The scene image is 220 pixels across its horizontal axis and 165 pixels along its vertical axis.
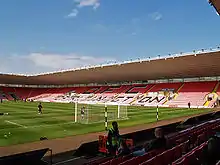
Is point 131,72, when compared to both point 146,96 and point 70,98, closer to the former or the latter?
point 146,96

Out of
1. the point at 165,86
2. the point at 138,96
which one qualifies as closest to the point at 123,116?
the point at 138,96

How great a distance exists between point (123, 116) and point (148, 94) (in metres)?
34.0

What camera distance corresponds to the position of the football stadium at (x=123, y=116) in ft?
23.9

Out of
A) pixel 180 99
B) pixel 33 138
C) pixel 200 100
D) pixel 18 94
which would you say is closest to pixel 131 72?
pixel 180 99

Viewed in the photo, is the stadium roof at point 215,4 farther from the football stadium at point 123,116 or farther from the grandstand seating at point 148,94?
the grandstand seating at point 148,94

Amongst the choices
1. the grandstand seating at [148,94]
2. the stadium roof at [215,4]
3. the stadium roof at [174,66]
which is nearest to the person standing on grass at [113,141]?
the stadium roof at [215,4]

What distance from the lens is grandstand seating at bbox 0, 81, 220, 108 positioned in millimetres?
53094

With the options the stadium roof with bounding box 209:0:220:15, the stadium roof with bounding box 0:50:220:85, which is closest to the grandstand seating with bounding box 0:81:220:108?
the stadium roof with bounding box 0:50:220:85

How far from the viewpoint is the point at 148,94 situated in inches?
2429

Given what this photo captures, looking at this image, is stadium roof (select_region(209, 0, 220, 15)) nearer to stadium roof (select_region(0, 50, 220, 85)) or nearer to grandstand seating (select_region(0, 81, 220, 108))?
stadium roof (select_region(0, 50, 220, 85))

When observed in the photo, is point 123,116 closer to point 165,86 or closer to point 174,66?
point 174,66

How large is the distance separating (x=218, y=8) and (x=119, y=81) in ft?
211

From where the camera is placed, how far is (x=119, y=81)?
2972 inches

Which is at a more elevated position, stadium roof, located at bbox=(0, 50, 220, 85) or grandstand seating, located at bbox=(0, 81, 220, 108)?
stadium roof, located at bbox=(0, 50, 220, 85)
